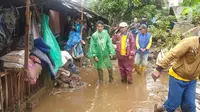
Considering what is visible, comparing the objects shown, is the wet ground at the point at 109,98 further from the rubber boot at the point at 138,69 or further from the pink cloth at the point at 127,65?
the rubber boot at the point at 138,69

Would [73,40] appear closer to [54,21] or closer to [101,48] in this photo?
[54,21]

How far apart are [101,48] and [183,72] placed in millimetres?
3645

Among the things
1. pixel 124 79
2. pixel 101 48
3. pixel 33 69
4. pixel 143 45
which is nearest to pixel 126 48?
pixel 101 48

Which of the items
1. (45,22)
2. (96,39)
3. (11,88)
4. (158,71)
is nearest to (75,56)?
(96,39)

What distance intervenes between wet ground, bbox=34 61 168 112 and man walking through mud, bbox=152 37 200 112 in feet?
5.13

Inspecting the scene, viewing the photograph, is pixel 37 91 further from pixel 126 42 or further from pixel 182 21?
pixel 182 21

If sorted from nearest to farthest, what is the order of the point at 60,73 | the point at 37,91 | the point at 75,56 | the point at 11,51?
the point at 11,51, the point at 37,91, the point at 60,73, the point at 75,56

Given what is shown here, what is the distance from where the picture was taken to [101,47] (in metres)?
6.98

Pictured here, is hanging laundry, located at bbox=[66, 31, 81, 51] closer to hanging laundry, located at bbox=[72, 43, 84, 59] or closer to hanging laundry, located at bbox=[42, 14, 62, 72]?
hanging laundry, located at bbox=[72, 43, 84, 59]

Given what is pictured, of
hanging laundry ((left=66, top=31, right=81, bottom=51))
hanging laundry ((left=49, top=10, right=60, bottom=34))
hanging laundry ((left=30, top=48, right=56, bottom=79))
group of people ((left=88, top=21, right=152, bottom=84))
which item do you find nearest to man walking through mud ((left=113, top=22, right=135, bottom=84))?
group of people ((left=88, top=21, right=152, bottom=84))

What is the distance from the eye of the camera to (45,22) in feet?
18.1

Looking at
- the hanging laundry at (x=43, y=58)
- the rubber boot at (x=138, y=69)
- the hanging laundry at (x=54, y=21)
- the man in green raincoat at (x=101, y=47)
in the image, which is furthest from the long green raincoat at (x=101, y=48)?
the hanging laundry at (x=43, y=58)

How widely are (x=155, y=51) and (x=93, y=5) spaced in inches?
230

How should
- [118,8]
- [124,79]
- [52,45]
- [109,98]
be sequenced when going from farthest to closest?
[118,8] < [124,79] < [109,98] < [52,45]
